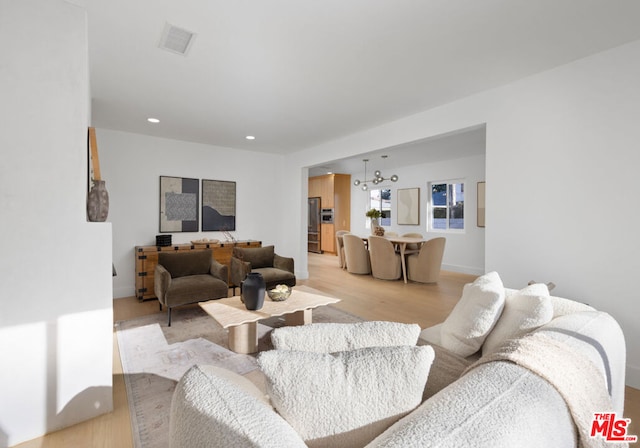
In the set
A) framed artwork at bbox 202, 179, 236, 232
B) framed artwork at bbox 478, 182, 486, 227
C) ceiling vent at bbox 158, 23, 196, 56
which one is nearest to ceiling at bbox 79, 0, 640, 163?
ceiling vent at bbox 158, 23, 196, 56

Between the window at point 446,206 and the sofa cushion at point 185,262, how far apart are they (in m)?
5.57

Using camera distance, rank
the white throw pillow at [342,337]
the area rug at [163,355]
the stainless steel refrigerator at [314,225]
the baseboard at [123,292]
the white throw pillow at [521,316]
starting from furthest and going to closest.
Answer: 1. the stainless steel refrigerator at [314,225]
2. the baseboard at [123,292]
3. the area rug at [163,355]
4. the white throw pillow at [521,316]
5. the white throw pillow at [342,337]

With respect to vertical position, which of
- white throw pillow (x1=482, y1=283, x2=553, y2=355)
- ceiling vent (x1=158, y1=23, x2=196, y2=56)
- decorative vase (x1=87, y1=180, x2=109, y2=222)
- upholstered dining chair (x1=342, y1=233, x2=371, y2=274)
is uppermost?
ceiling vent (x1=158, y1=23, x2=196, y2=56)

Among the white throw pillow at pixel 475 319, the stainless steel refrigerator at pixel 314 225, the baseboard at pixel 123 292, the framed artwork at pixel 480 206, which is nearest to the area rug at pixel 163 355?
the baseboard at pixel 123 292

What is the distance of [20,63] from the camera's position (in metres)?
1.73

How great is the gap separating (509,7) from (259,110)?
2723mm

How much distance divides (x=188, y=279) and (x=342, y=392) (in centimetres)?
342

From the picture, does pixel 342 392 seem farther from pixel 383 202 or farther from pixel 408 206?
pixel 383 202

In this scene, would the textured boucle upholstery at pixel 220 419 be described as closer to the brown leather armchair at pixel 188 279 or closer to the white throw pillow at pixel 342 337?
the white throw pillow at pixel 342 337

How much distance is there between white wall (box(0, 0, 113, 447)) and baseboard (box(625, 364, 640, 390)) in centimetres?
383

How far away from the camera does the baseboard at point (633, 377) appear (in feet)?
7.54

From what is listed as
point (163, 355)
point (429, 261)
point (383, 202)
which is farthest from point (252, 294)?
point (383, 202)

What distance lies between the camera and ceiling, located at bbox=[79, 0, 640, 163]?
1981mm

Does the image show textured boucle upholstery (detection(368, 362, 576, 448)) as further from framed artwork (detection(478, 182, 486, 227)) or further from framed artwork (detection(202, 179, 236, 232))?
framed artwork (detection(478, 182, 486, 227))
